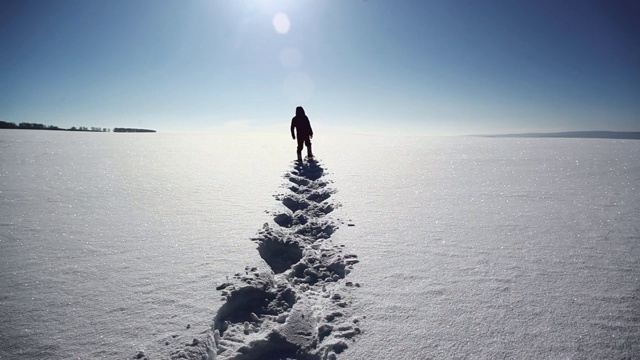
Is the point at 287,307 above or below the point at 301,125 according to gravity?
below

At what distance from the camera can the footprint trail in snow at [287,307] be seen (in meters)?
1.68

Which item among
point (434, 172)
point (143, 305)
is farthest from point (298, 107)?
point (143, 305)

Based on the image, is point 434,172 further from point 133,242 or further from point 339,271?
point 133,242

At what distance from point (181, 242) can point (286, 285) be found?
138 cm

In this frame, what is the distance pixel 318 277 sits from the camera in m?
2.53

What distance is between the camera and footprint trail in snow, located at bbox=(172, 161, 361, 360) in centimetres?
168

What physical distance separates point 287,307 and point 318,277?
1.55 ft

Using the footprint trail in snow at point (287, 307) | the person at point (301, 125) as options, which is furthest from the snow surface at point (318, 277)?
the person at point (301, 125)

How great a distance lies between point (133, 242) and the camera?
295 centimetres

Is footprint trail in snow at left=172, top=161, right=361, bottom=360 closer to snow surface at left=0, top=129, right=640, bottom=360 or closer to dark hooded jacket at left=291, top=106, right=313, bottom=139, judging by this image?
snow surface at left=0, top=129, right=640, bottom=360

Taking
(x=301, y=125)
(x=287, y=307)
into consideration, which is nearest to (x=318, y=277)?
(x=287, y=307)

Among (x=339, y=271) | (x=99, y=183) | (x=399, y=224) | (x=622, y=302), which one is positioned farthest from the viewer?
(x=99, y=183)

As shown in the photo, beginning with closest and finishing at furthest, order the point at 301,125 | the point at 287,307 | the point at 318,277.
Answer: the point at 287,307 → the point at 318,277 → the point at 301,125

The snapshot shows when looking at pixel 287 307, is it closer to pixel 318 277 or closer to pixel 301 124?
pixel 318 277
